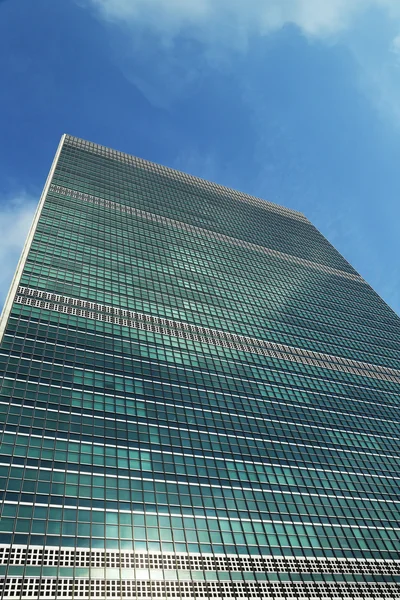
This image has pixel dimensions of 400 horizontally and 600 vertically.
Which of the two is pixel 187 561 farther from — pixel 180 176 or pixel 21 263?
pixel 180 176

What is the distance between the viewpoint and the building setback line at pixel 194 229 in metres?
81.2

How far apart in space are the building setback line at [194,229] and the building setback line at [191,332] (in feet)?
101

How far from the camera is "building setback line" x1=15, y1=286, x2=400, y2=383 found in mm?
54688

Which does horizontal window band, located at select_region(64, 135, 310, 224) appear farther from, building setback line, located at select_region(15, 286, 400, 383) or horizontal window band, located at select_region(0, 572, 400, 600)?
horizontal window band, located at select_region(0, 572, 400, 600)

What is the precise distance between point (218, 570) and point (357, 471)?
2475 centimetres

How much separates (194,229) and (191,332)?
117 feet

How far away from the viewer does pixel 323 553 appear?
3962cm

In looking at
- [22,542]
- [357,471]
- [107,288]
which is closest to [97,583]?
Result: [22,542]

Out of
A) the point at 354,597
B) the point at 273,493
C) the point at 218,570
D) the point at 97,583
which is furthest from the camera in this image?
the point at 273,493

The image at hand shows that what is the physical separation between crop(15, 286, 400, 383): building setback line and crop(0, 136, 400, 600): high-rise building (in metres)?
0.31

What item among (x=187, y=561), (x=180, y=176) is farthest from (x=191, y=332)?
(x=180, y=176)

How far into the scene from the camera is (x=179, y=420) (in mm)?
47438

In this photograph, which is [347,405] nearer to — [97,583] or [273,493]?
[273,493]

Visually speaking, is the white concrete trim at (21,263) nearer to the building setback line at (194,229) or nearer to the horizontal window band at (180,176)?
the building setback line at (194,229)
